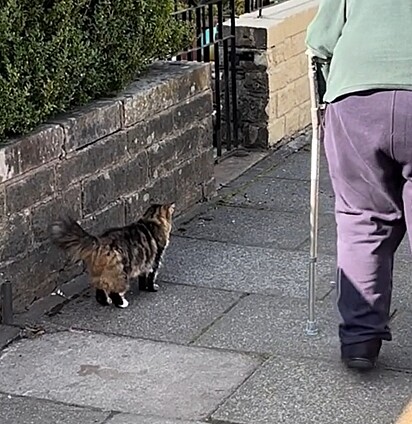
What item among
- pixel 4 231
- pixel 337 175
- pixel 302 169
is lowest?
pixel 302 169

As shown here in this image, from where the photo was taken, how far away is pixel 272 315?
228 inches

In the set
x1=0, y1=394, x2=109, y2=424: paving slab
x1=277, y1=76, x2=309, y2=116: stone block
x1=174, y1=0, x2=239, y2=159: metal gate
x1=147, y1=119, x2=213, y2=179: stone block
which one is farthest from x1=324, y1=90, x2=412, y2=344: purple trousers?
x1=277, y1=76, x2=309, y2=116: stone block

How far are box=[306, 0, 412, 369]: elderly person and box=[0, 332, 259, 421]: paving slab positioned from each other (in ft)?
1.91

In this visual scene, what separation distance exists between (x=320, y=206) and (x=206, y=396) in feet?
10.3

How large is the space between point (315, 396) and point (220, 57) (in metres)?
4.63

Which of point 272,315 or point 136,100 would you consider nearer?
point 272,315

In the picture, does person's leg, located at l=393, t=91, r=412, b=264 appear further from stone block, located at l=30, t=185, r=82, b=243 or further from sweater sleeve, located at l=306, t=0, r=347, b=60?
stone block, located at l=30, t=185, r=82, b=243

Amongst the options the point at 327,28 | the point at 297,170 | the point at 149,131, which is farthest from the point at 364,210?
the point at 297,170

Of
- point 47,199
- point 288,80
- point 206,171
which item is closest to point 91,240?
point 47,199

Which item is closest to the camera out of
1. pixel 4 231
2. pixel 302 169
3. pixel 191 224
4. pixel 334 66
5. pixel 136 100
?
pixel 334 66

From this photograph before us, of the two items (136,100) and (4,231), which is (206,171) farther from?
(4,231)

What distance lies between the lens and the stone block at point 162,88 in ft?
22.0

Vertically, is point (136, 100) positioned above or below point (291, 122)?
above

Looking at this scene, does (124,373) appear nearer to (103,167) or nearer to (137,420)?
(137,420)
